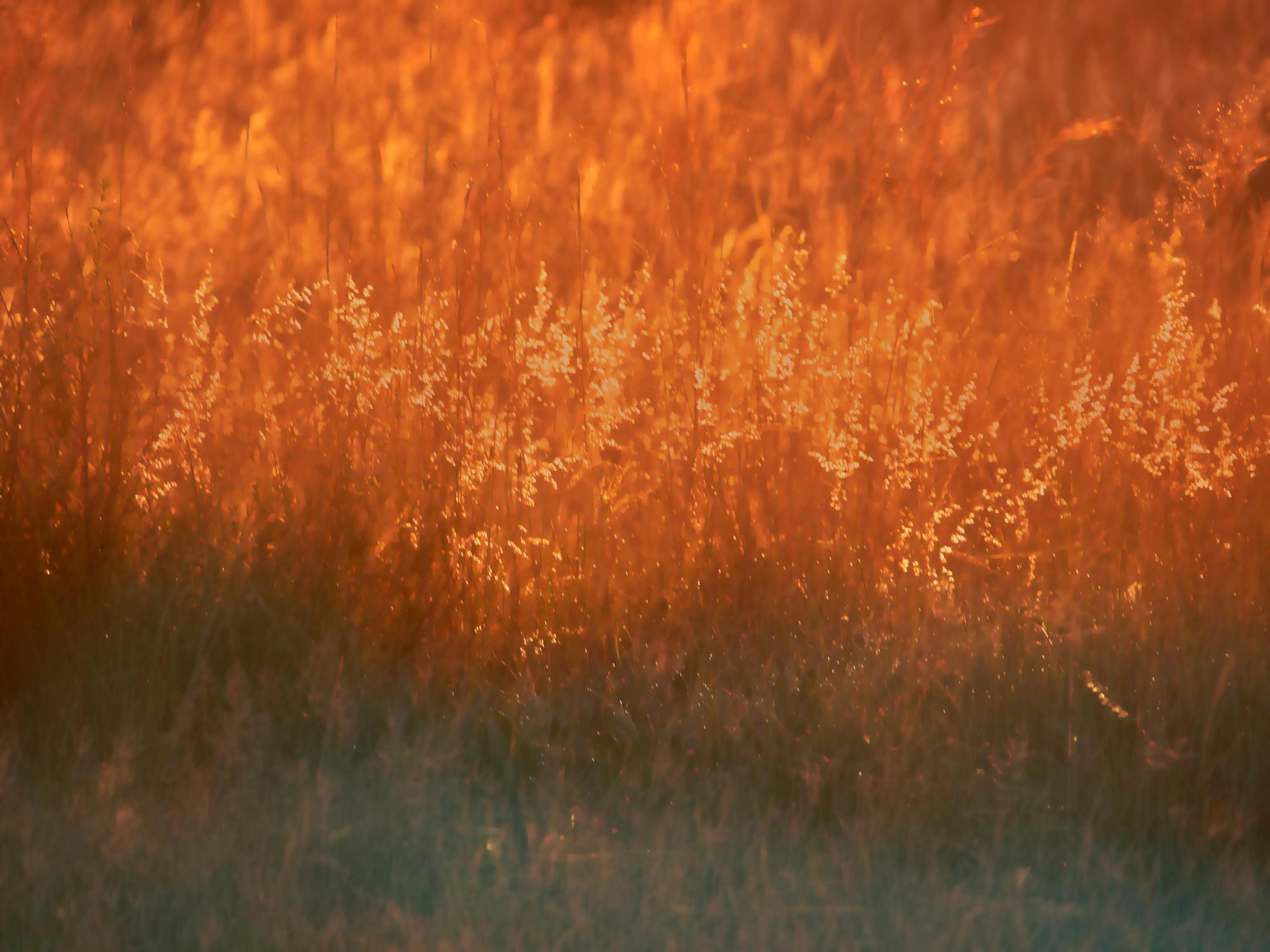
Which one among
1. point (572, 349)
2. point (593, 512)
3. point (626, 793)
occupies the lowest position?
point (626, 793)

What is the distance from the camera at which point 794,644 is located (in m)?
2.11

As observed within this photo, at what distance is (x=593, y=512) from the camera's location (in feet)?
7.76

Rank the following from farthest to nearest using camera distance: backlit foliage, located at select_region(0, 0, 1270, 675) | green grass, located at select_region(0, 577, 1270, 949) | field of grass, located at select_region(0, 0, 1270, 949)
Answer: backlit foliage, located at select_region(0, 0, 1270, 675)
field of grass, located at select_region(0, 0, 1270, 949)
green grass, located at select_region(0, 577, 1270, 949)

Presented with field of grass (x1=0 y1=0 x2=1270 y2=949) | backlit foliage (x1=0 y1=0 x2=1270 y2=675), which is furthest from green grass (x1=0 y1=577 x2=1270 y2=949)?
backlit foliage (x1=0 y1=0 x2=1270 y2=675)

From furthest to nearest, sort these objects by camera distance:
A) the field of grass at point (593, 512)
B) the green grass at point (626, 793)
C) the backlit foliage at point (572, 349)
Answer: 1. the backlit foliage at point (572, 349)
2. the field of grass at point (593, 512)
3. the green grass at point (626, 793)

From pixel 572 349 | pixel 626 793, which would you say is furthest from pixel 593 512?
pixel 626 793

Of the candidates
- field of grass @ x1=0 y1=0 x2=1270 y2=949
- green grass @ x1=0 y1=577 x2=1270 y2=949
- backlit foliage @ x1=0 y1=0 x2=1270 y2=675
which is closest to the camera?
→ green grass @ x1=0 y1=577 x2=1270 y2=949

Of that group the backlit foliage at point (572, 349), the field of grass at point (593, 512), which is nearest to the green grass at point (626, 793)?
the field of grass at point (593, 512)

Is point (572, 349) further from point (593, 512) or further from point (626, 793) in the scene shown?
point (626, 793)

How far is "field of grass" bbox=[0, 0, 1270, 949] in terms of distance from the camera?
170 centimetres

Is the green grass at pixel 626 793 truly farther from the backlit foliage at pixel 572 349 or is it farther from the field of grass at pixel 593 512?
the backlit foliage at pixel 572 349

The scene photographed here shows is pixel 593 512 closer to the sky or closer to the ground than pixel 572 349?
closer to the ground

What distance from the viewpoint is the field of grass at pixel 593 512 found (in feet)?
5.59

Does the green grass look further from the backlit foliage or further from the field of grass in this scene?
the backlit foliage
